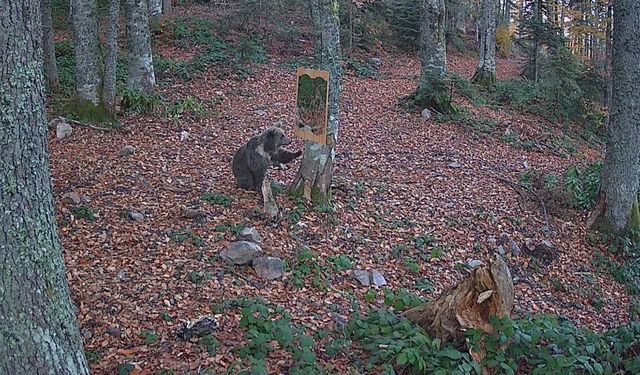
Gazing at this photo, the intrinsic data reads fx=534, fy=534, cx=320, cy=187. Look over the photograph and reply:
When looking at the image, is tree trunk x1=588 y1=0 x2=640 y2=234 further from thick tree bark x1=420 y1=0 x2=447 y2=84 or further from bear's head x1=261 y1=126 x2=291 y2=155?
thick tree bark x1=420 y1=0 x2=447 y2=84

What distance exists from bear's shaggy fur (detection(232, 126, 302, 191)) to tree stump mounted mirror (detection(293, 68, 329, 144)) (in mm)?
492

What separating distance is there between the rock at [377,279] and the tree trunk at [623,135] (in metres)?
4.25

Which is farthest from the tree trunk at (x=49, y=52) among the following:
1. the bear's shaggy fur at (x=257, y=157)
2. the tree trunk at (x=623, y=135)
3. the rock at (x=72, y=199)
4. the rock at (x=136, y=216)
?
the tree trunk at (x=623, y=135)

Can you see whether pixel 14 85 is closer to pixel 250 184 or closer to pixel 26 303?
pixel 26 303

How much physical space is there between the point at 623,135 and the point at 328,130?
14.4ft

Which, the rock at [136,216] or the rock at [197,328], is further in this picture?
the rock at [136,216]

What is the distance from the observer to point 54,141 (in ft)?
28.4

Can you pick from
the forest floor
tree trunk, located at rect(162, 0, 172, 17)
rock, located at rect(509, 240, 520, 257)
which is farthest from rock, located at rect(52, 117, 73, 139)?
tree trunk, located at rect(162, 0, 172, 17)

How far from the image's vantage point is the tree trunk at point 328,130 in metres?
6.54

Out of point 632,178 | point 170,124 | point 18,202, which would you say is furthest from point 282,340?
point 170,124

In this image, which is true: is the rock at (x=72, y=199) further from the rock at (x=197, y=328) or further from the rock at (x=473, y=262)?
the rock at (x=473, y=262)

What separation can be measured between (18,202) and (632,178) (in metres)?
8.05

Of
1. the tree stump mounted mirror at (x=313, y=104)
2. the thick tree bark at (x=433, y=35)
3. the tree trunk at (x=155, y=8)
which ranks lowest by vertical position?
the tree stump mounted mirror at (x=313, y=104)

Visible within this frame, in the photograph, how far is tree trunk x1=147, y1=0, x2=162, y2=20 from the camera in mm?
17548
